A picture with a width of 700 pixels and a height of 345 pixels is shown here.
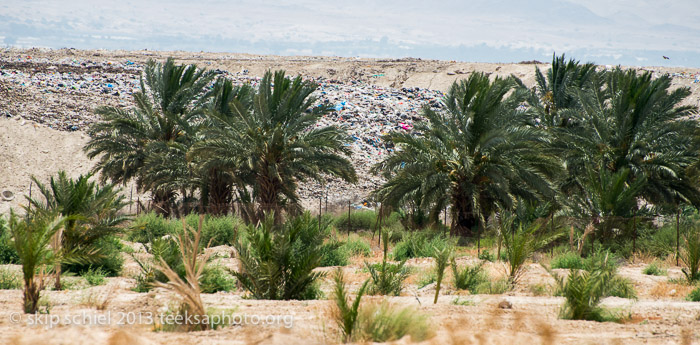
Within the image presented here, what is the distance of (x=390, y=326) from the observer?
215 inches

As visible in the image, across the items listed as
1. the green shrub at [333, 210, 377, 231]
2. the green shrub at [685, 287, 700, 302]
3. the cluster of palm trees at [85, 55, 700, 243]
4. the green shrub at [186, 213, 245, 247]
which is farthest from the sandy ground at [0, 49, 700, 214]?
the green shrub at [685, 287, 700, 302]

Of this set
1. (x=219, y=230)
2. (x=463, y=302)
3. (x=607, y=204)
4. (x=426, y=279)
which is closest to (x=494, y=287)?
(x=426, y=279)

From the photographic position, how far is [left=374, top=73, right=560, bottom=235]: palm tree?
1672 cm

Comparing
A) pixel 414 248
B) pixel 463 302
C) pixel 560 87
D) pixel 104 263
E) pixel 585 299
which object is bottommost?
pixel 414 248

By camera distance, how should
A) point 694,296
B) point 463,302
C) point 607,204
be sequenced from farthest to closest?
point 607,204 < point 694,296 < point 463,302

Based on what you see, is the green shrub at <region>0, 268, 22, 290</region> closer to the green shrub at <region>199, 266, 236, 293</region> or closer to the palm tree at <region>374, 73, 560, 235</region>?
the green shrub at <region>199, 266, 236, 293</region>

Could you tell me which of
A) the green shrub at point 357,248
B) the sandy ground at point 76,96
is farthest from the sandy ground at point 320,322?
the sandy ground at point 76,96

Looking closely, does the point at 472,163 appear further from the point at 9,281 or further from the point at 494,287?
the point at 9,281

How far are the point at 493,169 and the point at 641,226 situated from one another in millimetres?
3852

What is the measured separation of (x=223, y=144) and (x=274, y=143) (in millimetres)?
1442

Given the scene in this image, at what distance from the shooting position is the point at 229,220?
53.6ft

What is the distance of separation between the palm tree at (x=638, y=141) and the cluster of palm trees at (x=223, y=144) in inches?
269

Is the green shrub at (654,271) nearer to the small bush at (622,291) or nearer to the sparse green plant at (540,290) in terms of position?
the small bush at (622,291)

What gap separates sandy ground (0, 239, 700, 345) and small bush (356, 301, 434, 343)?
200mm
